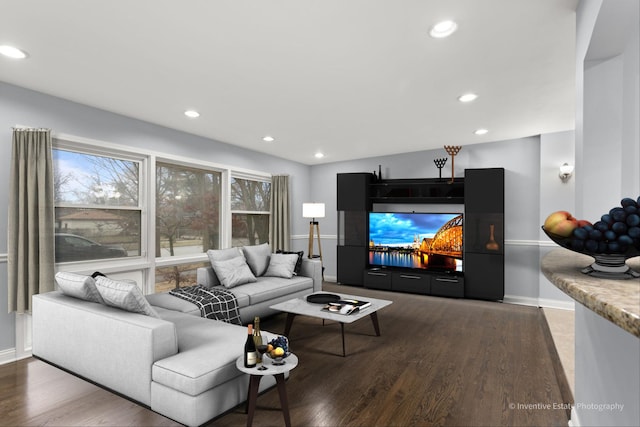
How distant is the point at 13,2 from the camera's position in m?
1.98

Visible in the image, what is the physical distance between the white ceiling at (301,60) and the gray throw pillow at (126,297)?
1687 mm

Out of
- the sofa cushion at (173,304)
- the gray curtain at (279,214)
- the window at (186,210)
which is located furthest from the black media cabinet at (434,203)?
the sofa cushion at (173,304)

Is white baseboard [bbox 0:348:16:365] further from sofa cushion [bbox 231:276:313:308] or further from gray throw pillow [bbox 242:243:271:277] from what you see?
gray throw pillow [bbox 242:243:271:277]

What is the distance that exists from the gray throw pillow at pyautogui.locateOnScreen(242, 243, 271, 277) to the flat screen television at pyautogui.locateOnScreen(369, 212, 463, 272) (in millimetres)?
2205

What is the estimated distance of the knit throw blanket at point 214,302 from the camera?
345 centimetres

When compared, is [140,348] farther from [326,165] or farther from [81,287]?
[326,165]

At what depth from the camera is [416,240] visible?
5.94 meters

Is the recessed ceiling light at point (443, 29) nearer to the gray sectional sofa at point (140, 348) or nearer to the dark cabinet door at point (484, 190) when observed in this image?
the gray sectional sofa at point (140, 348)

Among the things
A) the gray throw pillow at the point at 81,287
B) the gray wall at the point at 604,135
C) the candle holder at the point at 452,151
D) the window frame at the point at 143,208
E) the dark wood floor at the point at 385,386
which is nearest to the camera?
the gray wall at the point at 604,135

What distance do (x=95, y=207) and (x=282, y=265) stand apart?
233cm

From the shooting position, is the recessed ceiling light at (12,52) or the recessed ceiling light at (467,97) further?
the recessed ceiling light at (467,97)

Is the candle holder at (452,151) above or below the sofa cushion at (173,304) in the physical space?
above

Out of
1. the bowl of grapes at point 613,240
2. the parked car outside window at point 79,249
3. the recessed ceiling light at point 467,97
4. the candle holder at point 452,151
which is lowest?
the parked car outside window at point 79,249

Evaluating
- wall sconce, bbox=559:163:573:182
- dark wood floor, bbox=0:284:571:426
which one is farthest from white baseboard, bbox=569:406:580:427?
wall sconce, bbox=559:163:573:182
